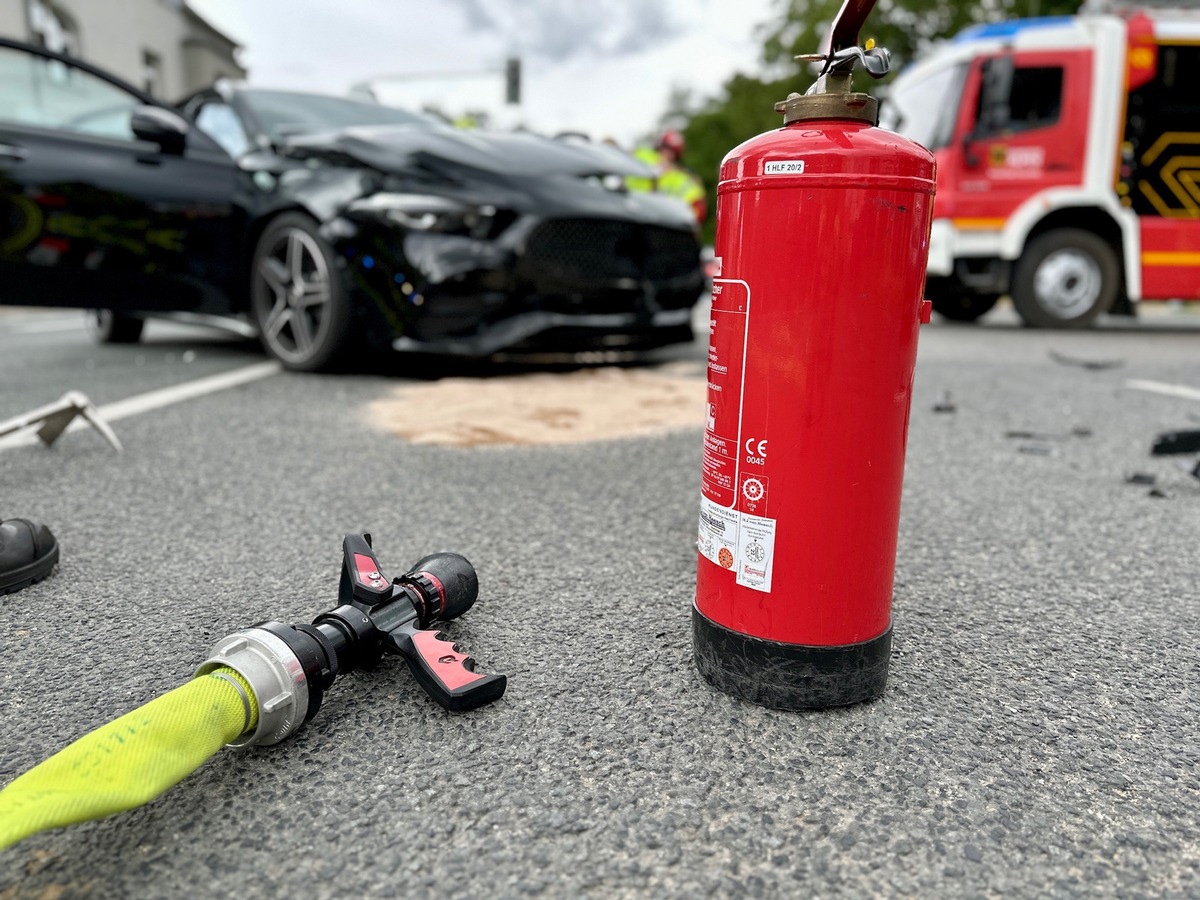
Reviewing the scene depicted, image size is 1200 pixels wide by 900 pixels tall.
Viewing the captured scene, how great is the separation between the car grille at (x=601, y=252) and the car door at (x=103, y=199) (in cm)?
172

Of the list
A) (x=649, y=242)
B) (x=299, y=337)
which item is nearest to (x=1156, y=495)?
(x=649, y=242)

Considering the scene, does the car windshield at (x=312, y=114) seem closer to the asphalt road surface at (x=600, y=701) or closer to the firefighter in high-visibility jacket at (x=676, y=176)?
the asphalt road surface at (x=600, y=701)

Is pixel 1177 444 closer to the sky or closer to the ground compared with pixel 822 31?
closer to the ground

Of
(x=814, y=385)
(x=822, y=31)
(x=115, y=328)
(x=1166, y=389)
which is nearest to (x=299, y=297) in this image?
(x=115, y=328)

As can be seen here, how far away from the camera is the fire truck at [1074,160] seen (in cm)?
754

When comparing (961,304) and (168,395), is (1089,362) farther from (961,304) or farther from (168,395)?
(168,395)

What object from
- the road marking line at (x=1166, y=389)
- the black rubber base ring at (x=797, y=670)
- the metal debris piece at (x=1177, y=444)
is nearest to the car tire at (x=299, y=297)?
the black rubber base ring at (x=797, y=670)

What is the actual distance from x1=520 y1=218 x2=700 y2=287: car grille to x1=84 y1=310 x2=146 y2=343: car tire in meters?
3.60

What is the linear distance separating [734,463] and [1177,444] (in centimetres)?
252

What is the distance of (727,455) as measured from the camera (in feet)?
4.35

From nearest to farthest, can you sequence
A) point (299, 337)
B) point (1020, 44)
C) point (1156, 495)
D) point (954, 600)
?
point (954, 600) < point (1156, 495) < point (299, 337) < point (1020, 44)

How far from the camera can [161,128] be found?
4.22m

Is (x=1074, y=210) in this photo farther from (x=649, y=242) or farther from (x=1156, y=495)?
(x=1156, y=495)

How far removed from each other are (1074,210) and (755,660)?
317 inches
